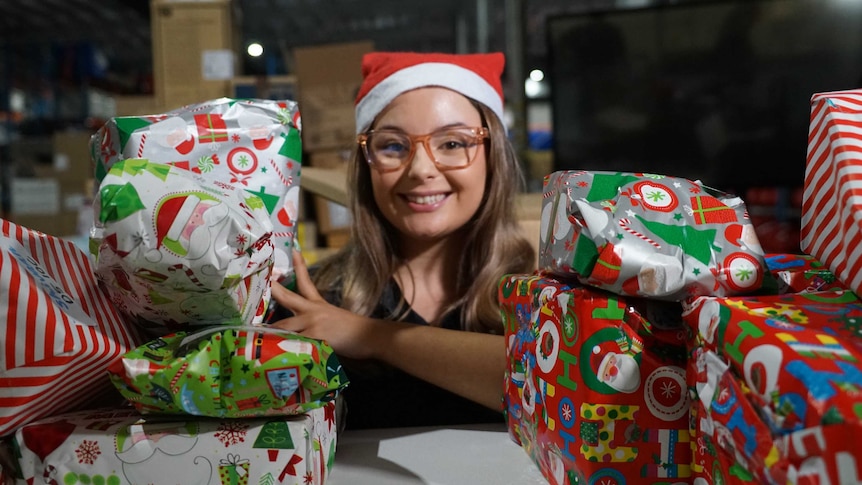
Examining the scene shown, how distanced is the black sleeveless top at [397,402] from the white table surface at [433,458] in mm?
243

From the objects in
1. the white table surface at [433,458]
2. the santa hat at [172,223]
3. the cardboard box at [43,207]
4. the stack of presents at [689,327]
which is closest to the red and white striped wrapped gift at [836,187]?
the stack of presents at [689,327]

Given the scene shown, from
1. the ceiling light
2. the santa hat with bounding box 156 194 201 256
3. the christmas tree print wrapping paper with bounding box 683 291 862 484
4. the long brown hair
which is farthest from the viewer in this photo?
the ceiling light

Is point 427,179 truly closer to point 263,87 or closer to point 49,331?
point 49,331

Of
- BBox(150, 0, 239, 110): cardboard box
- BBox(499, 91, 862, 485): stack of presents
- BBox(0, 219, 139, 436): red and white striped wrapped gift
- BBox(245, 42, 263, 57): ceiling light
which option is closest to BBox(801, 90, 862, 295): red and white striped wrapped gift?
BBox(499, 91, 862, 485): stack of presents

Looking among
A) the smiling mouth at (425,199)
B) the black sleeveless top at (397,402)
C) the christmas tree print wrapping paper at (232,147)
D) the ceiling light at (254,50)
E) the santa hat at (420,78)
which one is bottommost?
the black sleeveless top at (397,402)

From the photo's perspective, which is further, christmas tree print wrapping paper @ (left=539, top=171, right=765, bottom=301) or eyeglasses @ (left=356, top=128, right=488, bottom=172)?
eyeglasses @ (left=356, top=128, right=488, bottom=172)

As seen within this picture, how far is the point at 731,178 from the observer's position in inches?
125

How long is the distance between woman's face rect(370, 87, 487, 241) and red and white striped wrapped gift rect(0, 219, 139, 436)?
2.51 feet

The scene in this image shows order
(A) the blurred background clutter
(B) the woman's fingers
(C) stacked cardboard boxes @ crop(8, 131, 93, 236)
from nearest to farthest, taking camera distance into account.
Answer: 1. (B) the woman's fingers
2. (A) the blurred background clutter
3. (C) stacked cardboard boxes @ crop(8, 131, 93, 236)

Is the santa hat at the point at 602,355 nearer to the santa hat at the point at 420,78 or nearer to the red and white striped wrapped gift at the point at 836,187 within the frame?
the red and white striped wrapped gift at the point at 836,187

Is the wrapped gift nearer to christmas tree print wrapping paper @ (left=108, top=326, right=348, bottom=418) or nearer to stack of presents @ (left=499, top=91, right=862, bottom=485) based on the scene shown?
stack of presents @ (left=499, top=91, right=862, bottom=485)

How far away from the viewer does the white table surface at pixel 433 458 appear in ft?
2.80

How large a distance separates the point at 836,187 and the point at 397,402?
0.98 m

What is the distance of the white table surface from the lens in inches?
33.6
